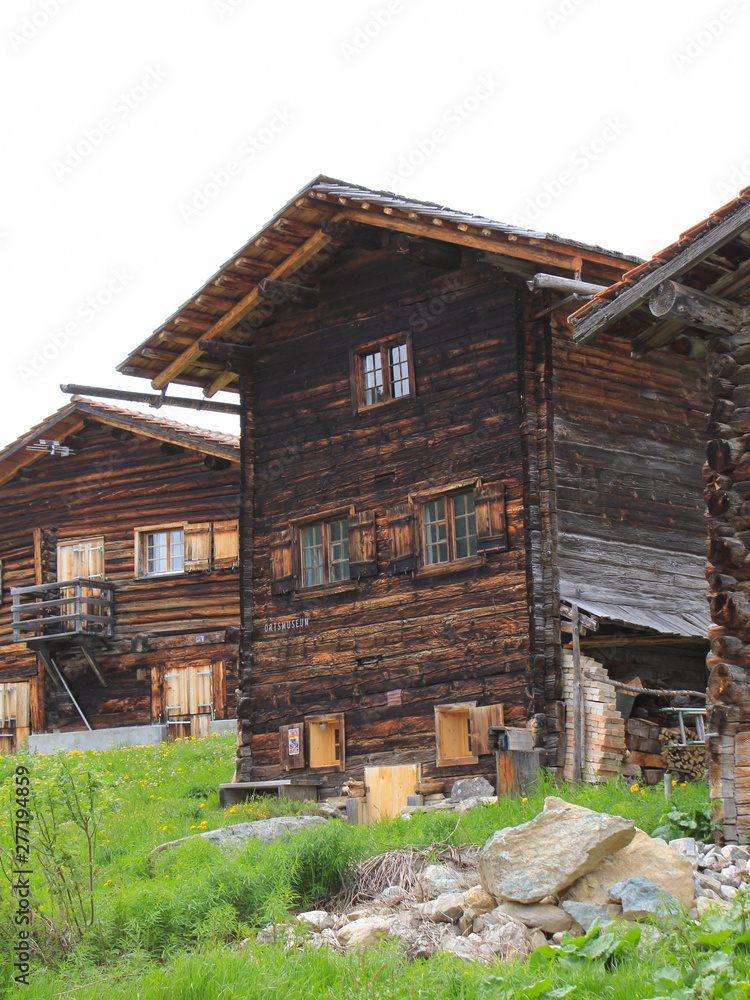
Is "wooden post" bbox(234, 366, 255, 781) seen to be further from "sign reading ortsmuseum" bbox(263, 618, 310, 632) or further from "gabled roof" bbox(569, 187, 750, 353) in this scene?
"gabled roof" bbox(569, 187, 750, 353)

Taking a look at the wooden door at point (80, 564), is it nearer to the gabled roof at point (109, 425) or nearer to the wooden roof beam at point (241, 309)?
the gabled roof at point (109, 425)

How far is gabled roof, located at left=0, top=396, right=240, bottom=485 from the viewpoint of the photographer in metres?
23.9

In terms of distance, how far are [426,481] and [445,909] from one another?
325 inches

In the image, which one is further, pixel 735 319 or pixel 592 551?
pixel 592 551

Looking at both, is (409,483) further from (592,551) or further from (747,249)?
(747,249)

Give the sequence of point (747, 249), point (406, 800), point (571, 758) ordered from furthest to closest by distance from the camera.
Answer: point (406, 800) → point (571, 758) → point (747, 249)

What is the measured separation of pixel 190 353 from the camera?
19.2 m

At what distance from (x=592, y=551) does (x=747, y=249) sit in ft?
20.5

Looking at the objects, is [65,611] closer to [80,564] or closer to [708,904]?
[80,564]

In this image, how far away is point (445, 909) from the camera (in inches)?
345

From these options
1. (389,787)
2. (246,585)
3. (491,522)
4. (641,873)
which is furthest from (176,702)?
(641,873)

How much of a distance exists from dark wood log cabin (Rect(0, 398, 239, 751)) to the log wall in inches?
1.1

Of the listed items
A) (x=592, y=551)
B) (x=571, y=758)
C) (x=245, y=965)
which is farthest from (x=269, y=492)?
(x=245, y=965)

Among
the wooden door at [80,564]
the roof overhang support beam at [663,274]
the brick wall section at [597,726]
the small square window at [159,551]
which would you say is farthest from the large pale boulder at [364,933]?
the wooden door at [80,564]
